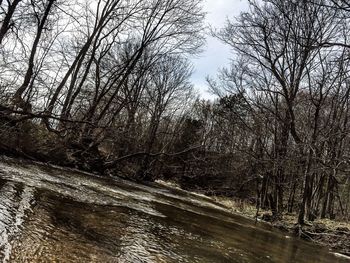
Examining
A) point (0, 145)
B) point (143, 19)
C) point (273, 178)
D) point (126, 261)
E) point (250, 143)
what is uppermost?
point (143, 19)

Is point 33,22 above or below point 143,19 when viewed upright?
below

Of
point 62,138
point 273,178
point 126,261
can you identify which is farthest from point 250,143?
point 126,261

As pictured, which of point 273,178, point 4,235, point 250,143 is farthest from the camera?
point 250,143

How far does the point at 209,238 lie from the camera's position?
9.49 meters

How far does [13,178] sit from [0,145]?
5.03 meters

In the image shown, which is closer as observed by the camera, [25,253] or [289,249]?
[25,253]

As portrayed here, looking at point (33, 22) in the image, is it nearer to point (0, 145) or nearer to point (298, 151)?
point (0, 145)

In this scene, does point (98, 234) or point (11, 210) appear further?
point (98, 234)

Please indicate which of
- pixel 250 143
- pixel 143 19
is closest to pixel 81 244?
pixel 143 19

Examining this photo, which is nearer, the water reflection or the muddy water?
the water reflection

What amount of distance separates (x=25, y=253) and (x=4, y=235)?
1.99ft

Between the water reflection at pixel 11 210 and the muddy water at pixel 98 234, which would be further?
the muddy water at pixel 98 234

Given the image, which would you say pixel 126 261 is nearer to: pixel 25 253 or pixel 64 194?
pixel 25 253

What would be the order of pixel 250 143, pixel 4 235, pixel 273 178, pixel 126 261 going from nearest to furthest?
pixel 4 235 → pixel 126 261 → pixel 273 178 → pixel 250 143
